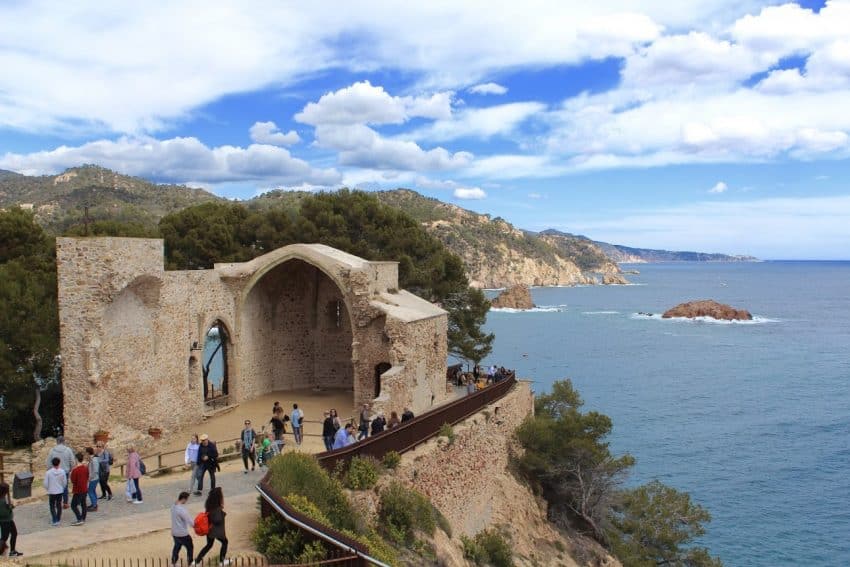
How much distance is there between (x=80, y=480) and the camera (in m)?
11.1

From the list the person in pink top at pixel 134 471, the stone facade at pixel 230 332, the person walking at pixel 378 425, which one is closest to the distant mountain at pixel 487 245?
the stone facade at pixel 230 332

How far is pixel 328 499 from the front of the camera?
11094 mm

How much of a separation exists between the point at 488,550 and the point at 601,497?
748 cm

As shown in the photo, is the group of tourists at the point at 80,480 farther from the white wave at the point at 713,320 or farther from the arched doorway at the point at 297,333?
the white wave at the point at 713,320

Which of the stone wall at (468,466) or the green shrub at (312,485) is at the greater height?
the green shrub at (312,485)

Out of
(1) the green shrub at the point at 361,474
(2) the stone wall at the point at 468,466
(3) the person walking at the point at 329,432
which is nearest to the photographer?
(1) the green shrub at the point at 361,474

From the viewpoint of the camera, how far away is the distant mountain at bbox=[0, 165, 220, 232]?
69.0 metres

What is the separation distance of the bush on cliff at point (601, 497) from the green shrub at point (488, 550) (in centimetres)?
535

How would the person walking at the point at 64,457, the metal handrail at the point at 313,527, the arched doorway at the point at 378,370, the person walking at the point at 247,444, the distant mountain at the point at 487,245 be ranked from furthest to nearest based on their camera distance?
the distant mountain at the point at 487,245, the arched doorway at the point at 378,370, the person walking at the point at 247,444, the person walking at the point at 64,457, the metal handrail at the point at 313,527

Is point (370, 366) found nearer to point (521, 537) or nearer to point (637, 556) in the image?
point (521, 537)

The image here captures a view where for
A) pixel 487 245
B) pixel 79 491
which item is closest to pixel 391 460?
pixel 79 491

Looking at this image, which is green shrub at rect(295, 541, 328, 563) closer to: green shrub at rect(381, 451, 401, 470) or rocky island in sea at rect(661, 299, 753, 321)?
green shrub at rect(381, 451, 401, 470)

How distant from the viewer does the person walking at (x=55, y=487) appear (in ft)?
35.4

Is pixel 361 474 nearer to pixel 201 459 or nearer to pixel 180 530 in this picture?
pixel 201 459
